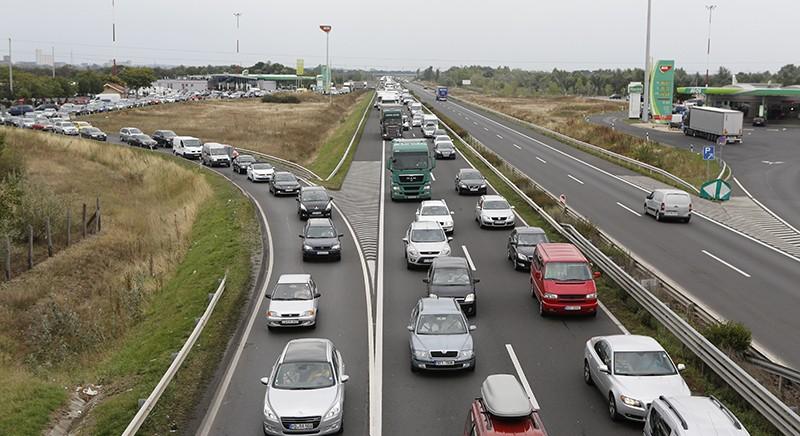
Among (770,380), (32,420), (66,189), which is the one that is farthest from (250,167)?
(770,380)

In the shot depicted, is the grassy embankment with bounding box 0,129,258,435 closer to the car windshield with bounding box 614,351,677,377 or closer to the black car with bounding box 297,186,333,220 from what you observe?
the black car with bounding box 297,186,333,220

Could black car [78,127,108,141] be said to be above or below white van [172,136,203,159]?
above

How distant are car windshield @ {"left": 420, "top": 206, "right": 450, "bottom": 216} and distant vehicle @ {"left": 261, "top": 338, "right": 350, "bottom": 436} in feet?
57.2

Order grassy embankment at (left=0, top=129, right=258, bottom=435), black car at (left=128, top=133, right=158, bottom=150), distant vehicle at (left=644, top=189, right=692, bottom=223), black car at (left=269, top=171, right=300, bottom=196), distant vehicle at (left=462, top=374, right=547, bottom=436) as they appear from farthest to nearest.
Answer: black car at (left=128, top=133, right=158, bottom=150), black car at (left=269, top=171, right=300, bottom=196), distant vehicle at (left=644, top=189, right=692, bottom=223), grassy embankment at (left=0, top=129, right=258, bottom=435), distant vehicle at (left=462, top=374, right=547, bottom=436)

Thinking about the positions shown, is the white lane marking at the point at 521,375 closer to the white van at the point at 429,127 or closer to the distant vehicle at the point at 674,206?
the distant vehicle at the point at 674,206

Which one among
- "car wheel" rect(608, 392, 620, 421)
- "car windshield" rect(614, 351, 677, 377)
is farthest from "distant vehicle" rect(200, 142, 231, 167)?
"car wheel" rect(608, 392, 620, 421)

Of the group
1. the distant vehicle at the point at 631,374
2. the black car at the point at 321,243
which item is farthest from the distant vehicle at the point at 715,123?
the distant vehicle at the point at 631,374

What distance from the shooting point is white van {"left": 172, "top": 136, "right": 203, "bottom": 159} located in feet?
209

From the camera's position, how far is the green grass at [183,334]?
16.0 metres

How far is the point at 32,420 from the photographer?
16.7 meters

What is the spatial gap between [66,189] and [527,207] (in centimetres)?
3044

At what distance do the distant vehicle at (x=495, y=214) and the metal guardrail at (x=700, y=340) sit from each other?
12.7ft

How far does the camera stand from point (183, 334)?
2125 cm

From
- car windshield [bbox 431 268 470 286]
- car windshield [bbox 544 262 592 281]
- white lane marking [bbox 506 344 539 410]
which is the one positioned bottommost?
white lane marking [bbox 506 344 539 410]
